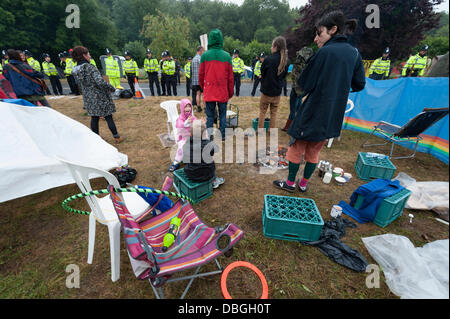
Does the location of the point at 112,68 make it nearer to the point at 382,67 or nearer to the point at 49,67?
the point at 49,67

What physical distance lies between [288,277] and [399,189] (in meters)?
2.00

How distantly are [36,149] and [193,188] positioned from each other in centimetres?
211

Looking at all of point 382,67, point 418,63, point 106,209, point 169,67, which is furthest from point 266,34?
point 106,209

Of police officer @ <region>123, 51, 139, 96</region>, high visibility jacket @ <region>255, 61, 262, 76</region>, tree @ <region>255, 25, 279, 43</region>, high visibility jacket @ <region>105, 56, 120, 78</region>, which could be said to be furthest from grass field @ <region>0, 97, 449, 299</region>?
tree @ <region>255, 25, 279, 43</region>

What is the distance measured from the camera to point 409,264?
1.94 metres

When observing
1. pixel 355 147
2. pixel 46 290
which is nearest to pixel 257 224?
pixel 46 290

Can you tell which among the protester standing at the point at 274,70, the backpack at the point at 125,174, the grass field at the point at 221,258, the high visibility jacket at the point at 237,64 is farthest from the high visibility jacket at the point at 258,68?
the backpack at the point at 125,174

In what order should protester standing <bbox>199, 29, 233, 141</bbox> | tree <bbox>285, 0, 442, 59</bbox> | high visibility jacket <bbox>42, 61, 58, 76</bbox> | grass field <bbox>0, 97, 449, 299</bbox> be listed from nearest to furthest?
grass field <bbox>0, 97, 449, 299</bbox> < protester standing <bbox>199, 29, 233, 141</bbox> < high visibility jacket <bbox>42, 61, 58, 76</bbox> < tree <bbox>285, 0, 442, 59</bbox>

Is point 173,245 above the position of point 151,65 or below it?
below

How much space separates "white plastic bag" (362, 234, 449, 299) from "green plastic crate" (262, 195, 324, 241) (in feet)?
2.19

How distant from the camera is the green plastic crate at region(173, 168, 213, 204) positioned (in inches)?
114

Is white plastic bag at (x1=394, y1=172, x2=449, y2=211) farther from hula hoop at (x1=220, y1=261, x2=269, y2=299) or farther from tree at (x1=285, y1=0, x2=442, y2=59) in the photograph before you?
tree at (x1=285, y1=0, x2=442, y2=59)
